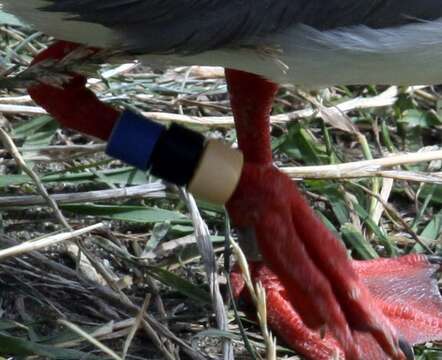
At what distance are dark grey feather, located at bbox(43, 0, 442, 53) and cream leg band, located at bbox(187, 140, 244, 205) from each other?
22 cm

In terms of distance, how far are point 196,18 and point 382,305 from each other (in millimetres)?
918

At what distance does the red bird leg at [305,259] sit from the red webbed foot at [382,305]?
4 cm

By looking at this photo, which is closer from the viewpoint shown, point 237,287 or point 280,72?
point 280,72

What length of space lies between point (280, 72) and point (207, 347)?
0.63 metres

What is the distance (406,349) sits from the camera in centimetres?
253

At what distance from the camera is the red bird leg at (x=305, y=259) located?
2.46 m

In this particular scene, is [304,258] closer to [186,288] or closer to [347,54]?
[186,288]

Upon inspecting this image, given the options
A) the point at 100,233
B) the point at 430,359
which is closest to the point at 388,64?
the point at 430,359

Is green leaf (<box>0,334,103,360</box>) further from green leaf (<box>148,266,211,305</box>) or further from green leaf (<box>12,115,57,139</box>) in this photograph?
green leaf (<box>12,115,57,139</box>)

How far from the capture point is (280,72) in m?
2.36

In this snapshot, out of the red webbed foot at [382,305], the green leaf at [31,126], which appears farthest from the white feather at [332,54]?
the green leaf at [31,126]

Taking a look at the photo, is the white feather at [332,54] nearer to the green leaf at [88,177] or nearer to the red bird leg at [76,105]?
the red bird leg at [76,105]

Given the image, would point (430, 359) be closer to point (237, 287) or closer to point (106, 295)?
point (237, 287)

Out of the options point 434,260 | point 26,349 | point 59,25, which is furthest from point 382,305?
point 59,25
